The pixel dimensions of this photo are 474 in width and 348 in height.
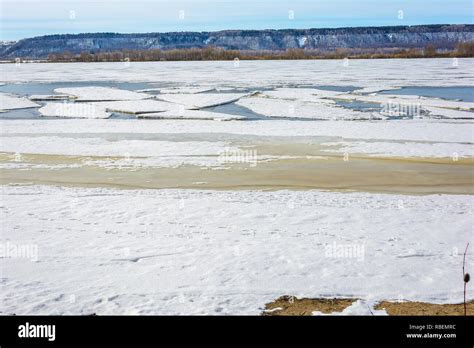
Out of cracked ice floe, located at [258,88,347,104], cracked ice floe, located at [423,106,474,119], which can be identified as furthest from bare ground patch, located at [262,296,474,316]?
cracked ice floe, located at [258,88,347,104]

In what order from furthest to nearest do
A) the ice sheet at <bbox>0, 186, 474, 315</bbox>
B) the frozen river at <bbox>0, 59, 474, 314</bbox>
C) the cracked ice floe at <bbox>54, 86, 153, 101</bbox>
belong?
the cracked ice floe at <bbox>54, 86, 153, 101</bbox>, the frozen river at <bbox>0, 59, 474, 314</bbox>, the ice sheet at <bbox>0, 186, 474, 315</bbox>

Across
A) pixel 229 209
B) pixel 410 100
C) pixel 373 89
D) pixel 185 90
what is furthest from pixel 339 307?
pixel 185 90

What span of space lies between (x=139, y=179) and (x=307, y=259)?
463 cm

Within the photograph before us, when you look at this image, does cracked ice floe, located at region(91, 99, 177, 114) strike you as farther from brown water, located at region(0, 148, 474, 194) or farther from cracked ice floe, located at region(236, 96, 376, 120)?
brown water, located at region(0, 148, 474, 194)

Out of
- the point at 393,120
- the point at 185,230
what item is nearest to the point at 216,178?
the point at 185,230

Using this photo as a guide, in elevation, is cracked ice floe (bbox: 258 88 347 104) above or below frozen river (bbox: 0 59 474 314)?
above

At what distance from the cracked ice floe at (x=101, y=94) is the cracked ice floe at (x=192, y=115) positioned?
500 cm

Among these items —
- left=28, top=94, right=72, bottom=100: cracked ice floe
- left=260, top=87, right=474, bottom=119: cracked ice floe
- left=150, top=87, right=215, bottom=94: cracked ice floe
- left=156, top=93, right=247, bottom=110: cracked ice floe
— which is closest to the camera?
left=260, top=87, right=474, bottom=119: cracked ice floe

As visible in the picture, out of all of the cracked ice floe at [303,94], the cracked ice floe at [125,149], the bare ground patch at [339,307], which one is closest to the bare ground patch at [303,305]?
the bare ground patch at [339,307]

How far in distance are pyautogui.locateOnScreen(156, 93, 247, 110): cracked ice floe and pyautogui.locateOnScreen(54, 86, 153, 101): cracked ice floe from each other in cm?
114

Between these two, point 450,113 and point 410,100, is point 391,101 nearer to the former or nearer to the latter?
point 410,100

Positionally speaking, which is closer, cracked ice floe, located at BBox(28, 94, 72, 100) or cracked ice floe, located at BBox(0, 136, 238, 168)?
cracked ice floe, located at BBox(0, 136, 238, 168)

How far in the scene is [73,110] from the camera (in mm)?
19812

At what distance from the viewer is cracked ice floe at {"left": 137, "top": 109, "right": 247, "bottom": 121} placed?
1733cm
